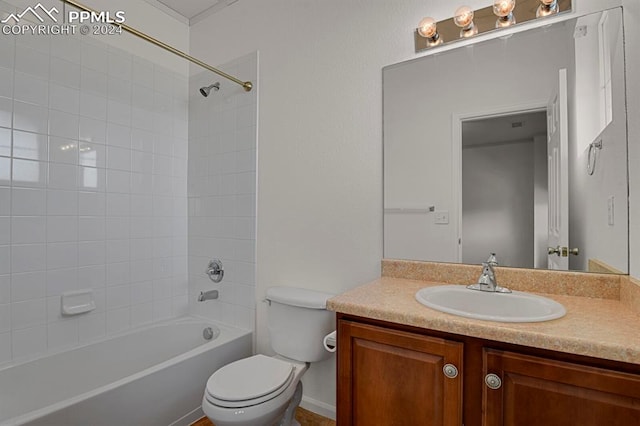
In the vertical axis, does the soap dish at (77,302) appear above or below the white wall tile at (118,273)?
below

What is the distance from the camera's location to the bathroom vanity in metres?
0.80

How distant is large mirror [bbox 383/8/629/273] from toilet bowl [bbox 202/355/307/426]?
0.79 m

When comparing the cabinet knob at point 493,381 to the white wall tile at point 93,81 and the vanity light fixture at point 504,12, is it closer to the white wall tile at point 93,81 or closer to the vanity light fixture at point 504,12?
→ the vanity light fixture at point 504,12

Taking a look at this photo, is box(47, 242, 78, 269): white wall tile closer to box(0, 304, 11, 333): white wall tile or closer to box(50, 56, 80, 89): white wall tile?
box(0, 304, 11, 333): white wall tile

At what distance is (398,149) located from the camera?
1652 mm

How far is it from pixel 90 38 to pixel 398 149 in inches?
80.1

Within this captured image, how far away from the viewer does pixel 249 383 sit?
1443 mm

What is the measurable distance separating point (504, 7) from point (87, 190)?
7.96ft

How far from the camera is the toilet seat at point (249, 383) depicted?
1.34 m

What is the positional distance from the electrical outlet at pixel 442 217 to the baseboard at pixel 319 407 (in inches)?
47.3

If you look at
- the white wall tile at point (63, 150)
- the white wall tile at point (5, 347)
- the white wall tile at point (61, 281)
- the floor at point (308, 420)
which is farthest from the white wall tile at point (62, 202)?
the floor at point (308, 420)

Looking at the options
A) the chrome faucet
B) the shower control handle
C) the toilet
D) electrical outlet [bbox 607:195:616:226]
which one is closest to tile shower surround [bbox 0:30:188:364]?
the shower control handle

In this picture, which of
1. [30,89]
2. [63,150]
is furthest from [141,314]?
[30,89]

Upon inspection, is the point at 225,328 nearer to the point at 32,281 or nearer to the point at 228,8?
the point at 32,281
